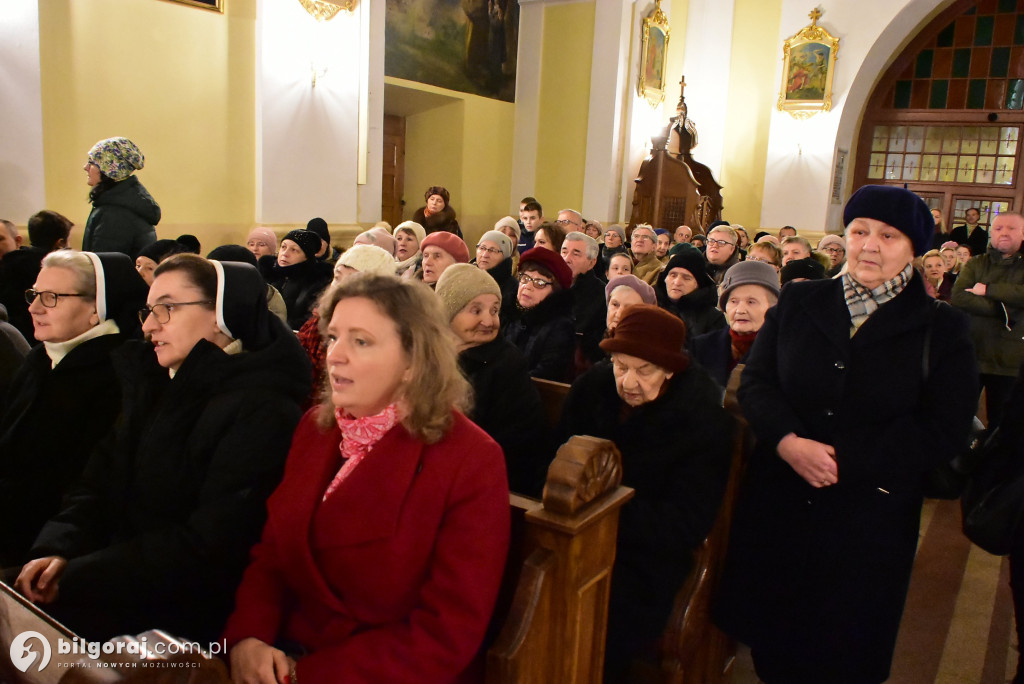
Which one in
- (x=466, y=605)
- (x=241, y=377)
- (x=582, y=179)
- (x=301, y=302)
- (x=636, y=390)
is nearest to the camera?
(x=466, y=605)

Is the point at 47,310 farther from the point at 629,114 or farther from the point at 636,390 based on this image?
the point at 629,114

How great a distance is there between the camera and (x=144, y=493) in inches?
83.0

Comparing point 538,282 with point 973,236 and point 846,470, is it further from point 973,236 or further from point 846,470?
point 973,236

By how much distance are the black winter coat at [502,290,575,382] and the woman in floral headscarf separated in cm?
294

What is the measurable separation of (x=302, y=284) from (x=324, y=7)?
4530mm

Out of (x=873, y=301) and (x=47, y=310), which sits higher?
(x=873, y=301)

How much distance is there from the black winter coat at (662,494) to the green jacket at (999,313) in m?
3.16

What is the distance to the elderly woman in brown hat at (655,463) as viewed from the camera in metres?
2.17

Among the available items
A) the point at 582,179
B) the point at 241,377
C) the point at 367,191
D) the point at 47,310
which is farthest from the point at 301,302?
the point at 582,179

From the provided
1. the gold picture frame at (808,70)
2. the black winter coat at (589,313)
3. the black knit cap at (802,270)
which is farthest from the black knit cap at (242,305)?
the gold picture frame at (808,70)

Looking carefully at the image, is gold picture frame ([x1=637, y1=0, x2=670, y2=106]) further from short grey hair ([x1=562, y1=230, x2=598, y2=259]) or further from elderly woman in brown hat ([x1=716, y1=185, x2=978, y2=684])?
elderly woman in brown hat ([x1=716, y1=185, x2=978, y2=684])

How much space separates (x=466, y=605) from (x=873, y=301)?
1.43 m

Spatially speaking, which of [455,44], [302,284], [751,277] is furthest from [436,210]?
[751,277]

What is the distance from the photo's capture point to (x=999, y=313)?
4.66 m
